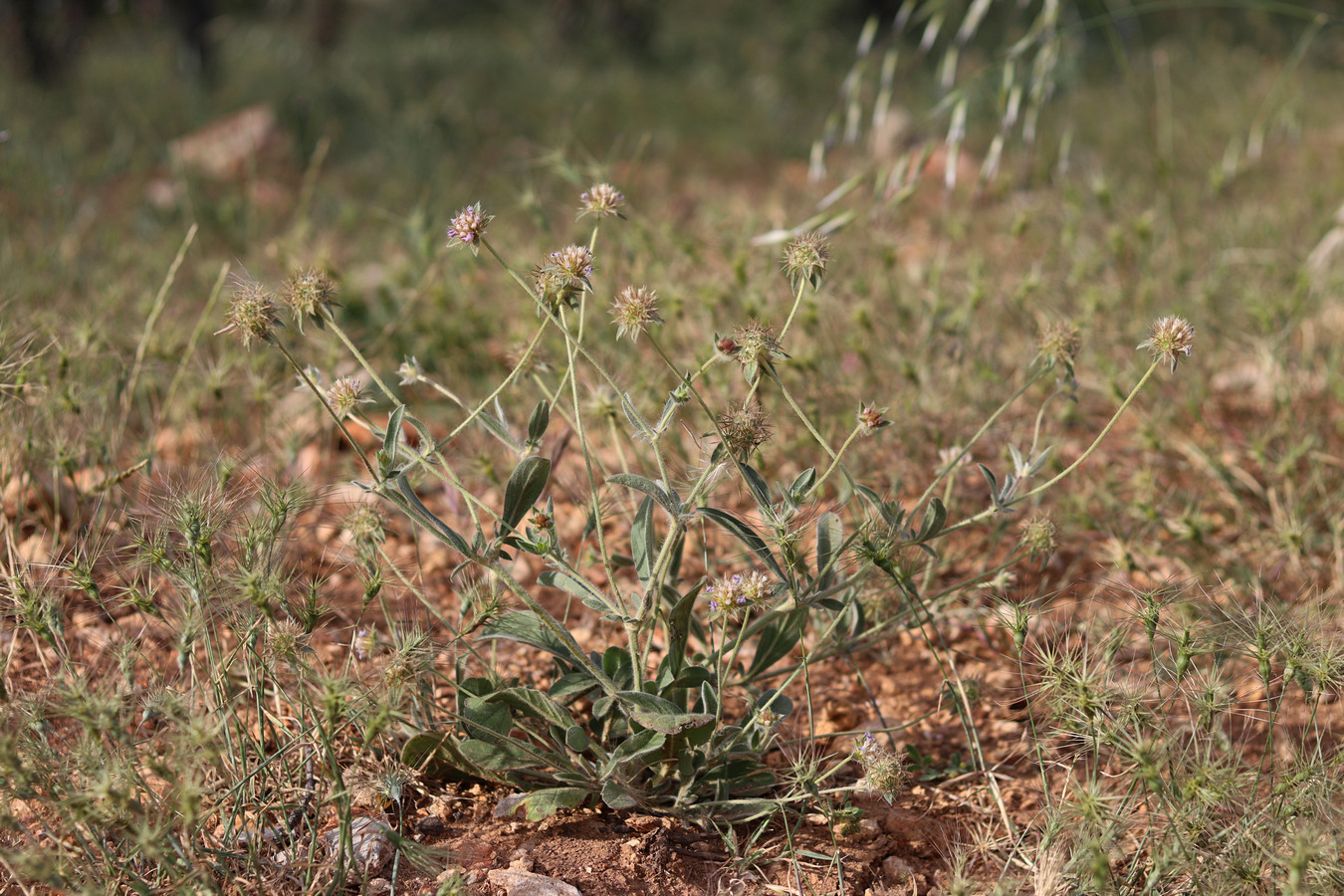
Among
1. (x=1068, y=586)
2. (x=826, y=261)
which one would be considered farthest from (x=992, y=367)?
(x=826, y=261)

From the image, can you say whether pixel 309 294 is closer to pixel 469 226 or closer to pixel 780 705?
pixel 469 226

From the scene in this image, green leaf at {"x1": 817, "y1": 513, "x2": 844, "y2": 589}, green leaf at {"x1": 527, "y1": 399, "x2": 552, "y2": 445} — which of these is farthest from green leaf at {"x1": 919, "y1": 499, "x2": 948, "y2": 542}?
green leaf at {"x1": 527, "y1": 399, "x2": 552, "y2": 445}

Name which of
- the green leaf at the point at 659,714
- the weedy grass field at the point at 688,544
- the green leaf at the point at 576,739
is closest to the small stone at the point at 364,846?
the weedy grass field at the point at 688,544

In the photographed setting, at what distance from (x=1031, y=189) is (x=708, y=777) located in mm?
3514

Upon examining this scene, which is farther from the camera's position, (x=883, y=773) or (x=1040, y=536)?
(x=1040, y=536)

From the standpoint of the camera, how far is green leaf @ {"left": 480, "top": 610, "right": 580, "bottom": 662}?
1.59m

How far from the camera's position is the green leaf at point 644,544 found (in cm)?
156

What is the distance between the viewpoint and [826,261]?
1533 mm

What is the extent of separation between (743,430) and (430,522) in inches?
17.6

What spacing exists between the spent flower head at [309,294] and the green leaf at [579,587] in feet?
1.62

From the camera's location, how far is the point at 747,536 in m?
1.49

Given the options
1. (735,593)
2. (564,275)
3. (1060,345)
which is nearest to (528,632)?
(735,593)

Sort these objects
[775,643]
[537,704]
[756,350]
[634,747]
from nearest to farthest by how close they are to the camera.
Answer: [756,350]
[634,747]
[537,704]
[775,643]

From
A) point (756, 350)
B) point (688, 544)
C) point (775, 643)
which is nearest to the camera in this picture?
point (756, 350)
